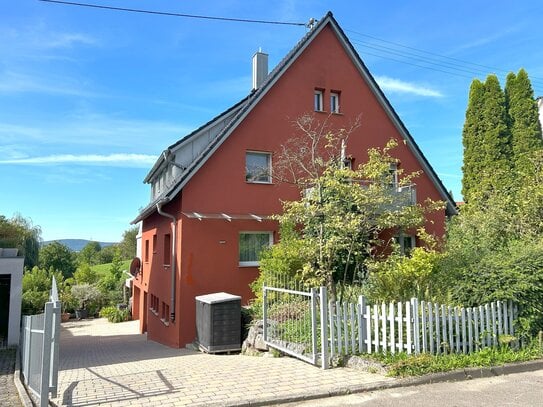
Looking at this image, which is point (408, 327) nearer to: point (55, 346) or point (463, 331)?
point (463, 331)

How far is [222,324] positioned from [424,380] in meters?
5.95

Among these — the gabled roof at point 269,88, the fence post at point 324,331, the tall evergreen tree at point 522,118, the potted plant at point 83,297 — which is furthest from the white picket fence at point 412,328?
the potted plant at point 83,297

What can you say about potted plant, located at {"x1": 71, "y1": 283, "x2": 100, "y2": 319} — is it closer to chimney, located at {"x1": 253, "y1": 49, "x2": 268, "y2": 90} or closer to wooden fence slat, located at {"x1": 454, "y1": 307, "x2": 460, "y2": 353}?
chimney, located at {"x1": 253, "y1": 49, "x2": 268, "y2": 90}

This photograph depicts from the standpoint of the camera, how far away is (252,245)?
48.0 feet

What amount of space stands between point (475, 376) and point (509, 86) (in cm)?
2169

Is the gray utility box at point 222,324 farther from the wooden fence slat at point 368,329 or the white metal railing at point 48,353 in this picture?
the white metal railing at point 48,353

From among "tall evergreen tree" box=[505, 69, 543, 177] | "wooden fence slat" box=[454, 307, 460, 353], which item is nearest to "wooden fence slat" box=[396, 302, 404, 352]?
"wooden fence slat" box=[454, 307, 460, 353]

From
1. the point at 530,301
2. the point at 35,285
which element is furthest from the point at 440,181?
the point at 35,285

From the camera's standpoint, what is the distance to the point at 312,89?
1591 cm

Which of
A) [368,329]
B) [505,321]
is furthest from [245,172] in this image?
[505,321]

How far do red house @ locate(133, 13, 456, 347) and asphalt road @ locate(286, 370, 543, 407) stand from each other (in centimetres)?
849

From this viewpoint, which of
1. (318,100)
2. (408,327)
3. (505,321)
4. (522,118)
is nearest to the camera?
(408,327)

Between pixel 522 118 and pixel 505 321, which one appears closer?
pixel 505 321

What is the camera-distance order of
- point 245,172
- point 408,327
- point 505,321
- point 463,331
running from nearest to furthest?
point 408,327 < point 463,331 < point 505,321 < point 245,172
